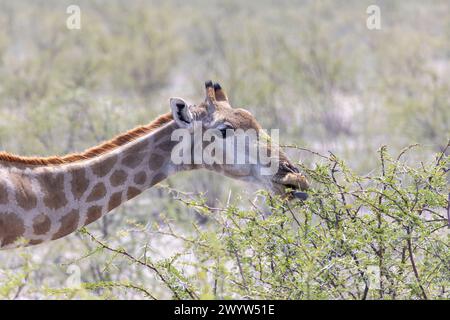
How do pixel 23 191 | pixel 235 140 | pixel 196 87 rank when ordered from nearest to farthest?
pixel 23 191 < pixel 235 140 < pixel 196 87

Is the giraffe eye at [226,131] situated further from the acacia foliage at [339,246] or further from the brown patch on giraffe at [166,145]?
the acacia foliage at [339,246]

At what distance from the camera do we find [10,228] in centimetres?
580

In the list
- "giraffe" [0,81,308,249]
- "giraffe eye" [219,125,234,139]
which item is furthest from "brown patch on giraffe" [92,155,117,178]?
"giraffe eye" [219,125,234,139]

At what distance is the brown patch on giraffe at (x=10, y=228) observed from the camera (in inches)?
227

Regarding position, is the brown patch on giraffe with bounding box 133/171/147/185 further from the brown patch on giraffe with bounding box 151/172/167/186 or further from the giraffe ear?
the giraffe ear

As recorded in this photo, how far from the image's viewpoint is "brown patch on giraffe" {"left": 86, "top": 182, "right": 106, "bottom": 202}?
6.33m

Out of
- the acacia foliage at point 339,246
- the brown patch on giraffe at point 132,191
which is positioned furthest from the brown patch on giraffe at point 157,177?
the acacia foliage at point 339,246

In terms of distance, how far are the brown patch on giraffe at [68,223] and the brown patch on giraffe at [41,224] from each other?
0.36 feet

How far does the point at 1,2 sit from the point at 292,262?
1109 inches

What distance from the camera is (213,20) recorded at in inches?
1057

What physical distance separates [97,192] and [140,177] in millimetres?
389

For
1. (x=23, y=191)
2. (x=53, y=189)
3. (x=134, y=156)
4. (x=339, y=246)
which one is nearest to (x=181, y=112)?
(x=134, y=156)

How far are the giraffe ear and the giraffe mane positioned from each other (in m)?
0.14

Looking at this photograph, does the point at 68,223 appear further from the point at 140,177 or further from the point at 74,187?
the point at 140,177
